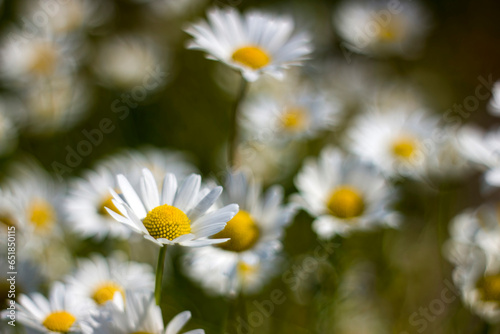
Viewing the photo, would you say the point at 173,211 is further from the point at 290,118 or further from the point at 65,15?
the point at 65,15

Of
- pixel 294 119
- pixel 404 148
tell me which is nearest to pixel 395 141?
pixel 404 148

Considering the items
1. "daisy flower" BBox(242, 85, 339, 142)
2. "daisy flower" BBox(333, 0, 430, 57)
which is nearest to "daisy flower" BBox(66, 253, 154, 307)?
"daisy flower" BBox(242, 85, 339, 142)

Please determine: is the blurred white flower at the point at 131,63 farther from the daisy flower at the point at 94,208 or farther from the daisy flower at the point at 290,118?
the daisy flower at the point at 94,208

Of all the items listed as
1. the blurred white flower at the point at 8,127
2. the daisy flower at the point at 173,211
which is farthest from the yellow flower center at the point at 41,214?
the daisy flower at the point at 173,211

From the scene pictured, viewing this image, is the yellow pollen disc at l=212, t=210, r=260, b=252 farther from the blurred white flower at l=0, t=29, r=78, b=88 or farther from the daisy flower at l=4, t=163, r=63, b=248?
the blurred white flower at l=0, t=29, r=78, b=88

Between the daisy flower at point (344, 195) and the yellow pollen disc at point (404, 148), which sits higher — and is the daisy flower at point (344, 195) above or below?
below
